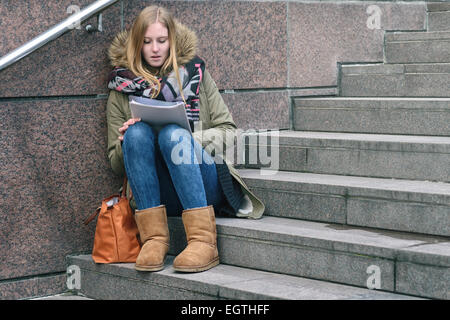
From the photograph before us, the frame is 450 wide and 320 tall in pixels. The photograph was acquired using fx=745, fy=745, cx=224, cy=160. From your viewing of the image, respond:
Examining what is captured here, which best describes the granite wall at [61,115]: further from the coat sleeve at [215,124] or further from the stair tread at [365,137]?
the coat sleeve at [215,124]

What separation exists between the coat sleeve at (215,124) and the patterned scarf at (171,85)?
99 millimetres

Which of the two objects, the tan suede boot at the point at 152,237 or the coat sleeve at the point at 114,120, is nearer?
the tan suede boot at the point at 152,237

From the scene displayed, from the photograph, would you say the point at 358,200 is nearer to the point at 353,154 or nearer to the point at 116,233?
the point at 353,154

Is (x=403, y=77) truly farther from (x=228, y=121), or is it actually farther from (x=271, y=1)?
(x=228, y=121)

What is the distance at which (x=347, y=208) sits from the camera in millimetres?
4289

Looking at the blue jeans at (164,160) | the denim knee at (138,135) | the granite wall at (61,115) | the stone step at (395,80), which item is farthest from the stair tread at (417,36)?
the denim knee at (138,135)

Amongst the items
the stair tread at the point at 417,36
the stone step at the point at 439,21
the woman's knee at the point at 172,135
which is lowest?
the woman's knee at the point at 172,135

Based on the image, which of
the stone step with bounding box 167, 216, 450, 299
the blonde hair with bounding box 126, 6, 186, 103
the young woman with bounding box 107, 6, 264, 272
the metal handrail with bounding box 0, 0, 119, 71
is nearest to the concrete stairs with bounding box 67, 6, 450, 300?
the stone step with bounding box 167, 216, 450, 299

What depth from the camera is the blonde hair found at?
14.6ft

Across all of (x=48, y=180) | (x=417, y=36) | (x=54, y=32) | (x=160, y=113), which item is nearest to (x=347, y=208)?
(x=160, y=113)

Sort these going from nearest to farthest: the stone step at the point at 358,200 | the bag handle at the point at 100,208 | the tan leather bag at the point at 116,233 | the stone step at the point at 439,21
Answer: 1. the stone step at the point at 358,200
2. the tan leather bag at the point at 116,233
3. the bag handle at the point at 100,208
4. the stone step at the point at 439,21

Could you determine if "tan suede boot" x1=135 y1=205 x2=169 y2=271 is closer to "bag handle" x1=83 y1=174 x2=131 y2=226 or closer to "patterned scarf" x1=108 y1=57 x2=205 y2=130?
"bag handle" x1=83 y1=174 x2=131 y2=226

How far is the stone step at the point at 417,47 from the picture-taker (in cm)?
562

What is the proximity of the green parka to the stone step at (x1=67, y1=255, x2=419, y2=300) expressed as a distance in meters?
0.48
